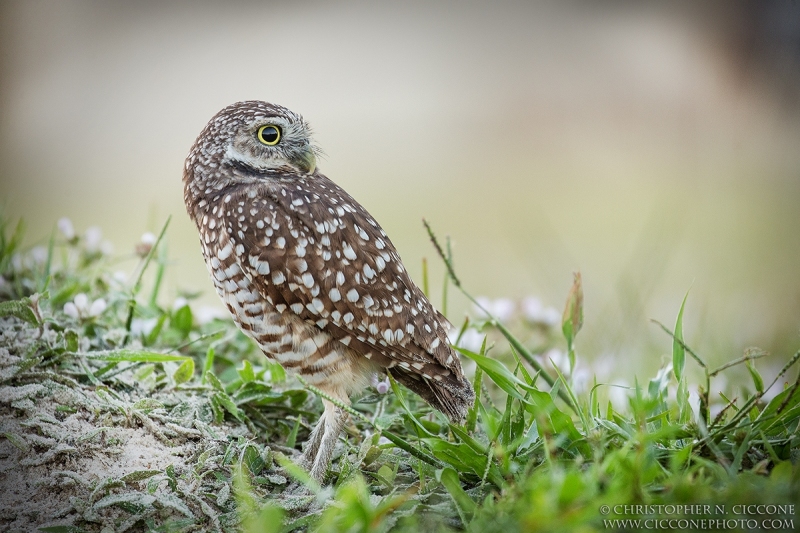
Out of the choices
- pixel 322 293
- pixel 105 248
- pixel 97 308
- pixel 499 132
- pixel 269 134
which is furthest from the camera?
pixel 499 132

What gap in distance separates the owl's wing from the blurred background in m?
2.18

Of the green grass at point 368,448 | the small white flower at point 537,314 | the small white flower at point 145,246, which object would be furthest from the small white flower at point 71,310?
the small white flower at point 537,314

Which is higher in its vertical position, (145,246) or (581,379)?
(145,246)

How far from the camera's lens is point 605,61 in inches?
283

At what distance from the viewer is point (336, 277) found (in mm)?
2312

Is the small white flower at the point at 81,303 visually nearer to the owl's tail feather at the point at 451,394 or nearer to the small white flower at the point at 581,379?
the owl's tail feather at the point at 451,394

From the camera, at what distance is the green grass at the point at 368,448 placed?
1645 millimetres

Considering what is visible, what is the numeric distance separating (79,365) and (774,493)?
2.27 m

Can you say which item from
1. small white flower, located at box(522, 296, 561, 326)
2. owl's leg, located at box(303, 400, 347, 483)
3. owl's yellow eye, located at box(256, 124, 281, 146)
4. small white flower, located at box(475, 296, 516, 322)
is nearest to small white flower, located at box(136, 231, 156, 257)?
owl's yellow eye, located at box(256, 124, 281, 146)

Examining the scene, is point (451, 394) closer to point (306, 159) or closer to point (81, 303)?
point (306, 159)

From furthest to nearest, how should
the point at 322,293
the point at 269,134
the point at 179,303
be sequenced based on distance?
the point at 179,303 → the point at 269,134 → the point at 322,293

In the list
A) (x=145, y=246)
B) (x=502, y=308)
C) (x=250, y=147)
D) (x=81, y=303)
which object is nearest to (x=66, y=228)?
(x=145, y=246)

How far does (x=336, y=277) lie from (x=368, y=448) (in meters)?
0.58

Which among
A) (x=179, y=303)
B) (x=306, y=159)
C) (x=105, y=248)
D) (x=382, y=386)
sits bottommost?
(x=382, y=386)
